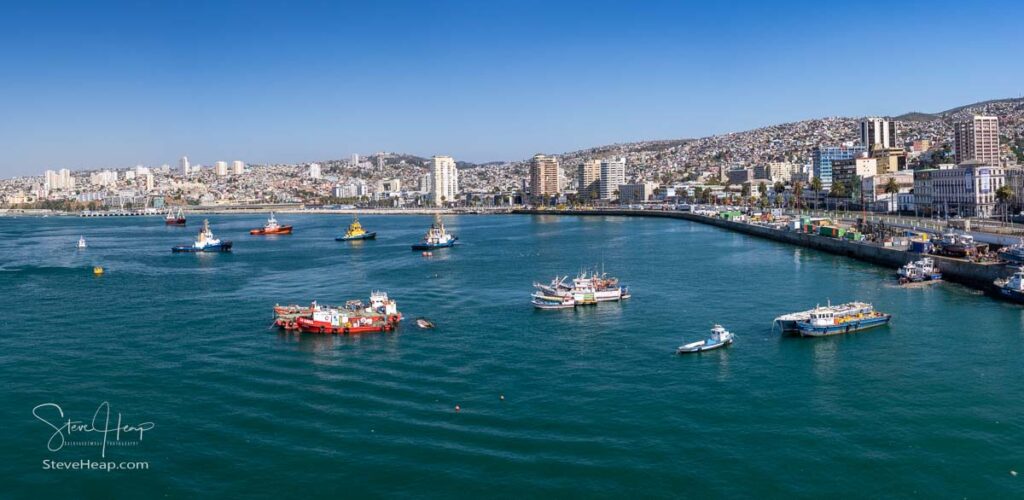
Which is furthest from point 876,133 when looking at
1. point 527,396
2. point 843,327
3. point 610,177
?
point 527,396

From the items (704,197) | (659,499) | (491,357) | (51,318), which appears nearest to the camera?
(659,499)

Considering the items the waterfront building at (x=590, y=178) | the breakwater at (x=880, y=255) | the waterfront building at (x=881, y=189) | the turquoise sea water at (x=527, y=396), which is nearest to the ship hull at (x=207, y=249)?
the turquoise sea water at (x=527, y=396)

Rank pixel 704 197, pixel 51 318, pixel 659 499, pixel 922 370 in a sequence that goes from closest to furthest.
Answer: pixel 659 499 < pixel 922 370 < pixel 51 318 < pixel 704 197

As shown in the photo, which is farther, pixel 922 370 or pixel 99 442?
pixel 922 370

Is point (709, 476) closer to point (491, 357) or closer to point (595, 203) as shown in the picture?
point (491, 357)

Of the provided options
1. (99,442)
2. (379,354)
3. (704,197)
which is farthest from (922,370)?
(704,197)
